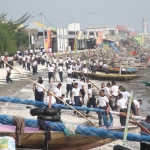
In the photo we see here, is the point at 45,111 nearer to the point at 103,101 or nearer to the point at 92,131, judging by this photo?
the point at 92,131

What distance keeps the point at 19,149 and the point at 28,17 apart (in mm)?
45842

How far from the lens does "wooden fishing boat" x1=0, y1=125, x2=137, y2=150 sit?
35.4 feet

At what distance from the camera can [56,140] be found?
11.0 metres

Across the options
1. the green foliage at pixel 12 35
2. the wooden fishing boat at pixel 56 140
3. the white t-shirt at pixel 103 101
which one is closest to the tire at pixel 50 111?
the wooden fishing boat at pixel 56 140

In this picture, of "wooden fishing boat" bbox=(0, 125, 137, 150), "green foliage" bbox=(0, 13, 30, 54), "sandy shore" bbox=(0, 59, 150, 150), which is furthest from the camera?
"green foliage" bbox=(0, 13, 30, 54)

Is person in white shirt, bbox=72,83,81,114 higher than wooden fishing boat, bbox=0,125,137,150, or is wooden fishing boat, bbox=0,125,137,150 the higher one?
person in white shirt, bbox=72,83,81,114

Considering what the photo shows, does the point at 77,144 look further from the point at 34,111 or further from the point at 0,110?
the point at 0,110

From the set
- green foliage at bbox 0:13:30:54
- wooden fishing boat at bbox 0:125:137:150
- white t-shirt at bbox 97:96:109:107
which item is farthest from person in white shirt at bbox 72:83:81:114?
green foliage at bbox 0:13:30:54

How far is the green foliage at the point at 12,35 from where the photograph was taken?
4125cm

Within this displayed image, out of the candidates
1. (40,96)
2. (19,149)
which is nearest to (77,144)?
(19,149)

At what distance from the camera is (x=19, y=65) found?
3878 cm

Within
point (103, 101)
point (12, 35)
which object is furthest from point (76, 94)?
point (12, 35)

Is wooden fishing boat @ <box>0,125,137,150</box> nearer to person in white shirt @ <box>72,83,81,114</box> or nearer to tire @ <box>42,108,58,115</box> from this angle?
tire @ <box>42,108,58,115</box>

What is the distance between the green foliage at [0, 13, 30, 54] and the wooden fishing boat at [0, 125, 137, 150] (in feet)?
99.5
